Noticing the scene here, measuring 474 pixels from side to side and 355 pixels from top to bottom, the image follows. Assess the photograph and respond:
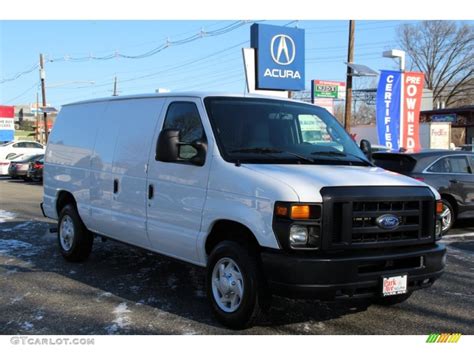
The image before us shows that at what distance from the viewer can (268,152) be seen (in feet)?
16.8

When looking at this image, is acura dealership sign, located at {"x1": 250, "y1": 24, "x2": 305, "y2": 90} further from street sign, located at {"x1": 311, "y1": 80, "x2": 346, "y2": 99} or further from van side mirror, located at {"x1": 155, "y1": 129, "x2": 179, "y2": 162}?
street sign, located at {"x1": 311, "y1": 80, "x2": 346, "y2": 99}

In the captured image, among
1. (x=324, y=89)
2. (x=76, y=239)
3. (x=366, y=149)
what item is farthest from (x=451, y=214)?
(x=324, y=89)

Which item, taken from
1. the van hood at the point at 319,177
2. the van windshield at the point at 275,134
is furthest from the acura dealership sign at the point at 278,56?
the van hood at the point at 319,177

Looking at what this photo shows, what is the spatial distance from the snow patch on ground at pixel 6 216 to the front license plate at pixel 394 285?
9.06m

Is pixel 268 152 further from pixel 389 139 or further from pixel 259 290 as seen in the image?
pixel 389 139

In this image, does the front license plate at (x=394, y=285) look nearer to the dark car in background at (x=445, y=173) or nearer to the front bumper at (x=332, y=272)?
the front bumper at (x=332, y=272)

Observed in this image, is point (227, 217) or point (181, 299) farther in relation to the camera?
point (181, 299)

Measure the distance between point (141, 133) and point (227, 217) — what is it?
1.85 metres

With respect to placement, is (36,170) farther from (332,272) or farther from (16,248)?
(332,272)

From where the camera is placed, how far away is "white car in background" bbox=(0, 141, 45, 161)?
32.5 metres

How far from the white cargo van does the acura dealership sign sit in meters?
10.6

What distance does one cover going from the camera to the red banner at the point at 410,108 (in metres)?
17.6

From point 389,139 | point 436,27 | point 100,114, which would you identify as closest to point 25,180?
point 389,139

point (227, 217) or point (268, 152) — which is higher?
point (268, 152)
